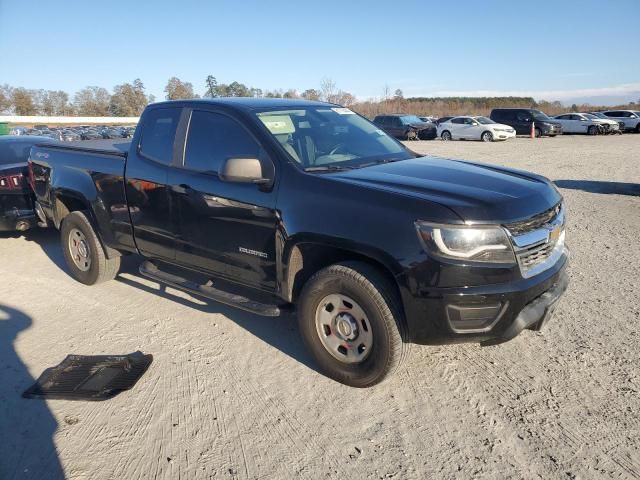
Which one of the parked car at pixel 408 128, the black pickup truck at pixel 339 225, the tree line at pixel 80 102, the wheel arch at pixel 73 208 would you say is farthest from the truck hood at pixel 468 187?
the tree line at pixel 80 102

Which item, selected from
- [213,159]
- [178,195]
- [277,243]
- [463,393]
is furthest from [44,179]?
[463,393]

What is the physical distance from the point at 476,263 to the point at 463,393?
100cm

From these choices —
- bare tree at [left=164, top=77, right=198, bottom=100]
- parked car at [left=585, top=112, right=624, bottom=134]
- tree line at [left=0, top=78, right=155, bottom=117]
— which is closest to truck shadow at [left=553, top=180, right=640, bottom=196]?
parked car at [left=585, top=112, right=624, bottom=134]

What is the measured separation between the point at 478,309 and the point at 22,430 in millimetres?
2901

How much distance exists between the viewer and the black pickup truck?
2.78 m

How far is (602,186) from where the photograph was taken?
10695mm

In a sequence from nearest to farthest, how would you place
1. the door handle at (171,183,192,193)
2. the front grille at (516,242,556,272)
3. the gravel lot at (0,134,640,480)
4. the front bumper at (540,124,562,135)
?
the gravel lot at (0,134,640,480)
the front grille at (516,242,556,272)
the door handle at (171,183,192,193)
the front bumper at (540,124,562,135)

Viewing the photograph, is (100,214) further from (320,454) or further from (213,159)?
(320,454)

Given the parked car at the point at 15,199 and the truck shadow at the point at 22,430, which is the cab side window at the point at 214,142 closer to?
the truck shadow at the point at 22,430

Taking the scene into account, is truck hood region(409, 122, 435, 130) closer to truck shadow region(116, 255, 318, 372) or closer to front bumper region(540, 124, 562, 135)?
front bumper region(540, 124, 562, 135)

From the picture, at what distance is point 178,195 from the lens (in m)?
3.99

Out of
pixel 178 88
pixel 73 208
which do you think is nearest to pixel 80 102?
pixel 178 88

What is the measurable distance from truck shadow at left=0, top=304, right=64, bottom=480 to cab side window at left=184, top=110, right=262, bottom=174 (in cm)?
206

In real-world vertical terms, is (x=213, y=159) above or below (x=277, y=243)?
above
